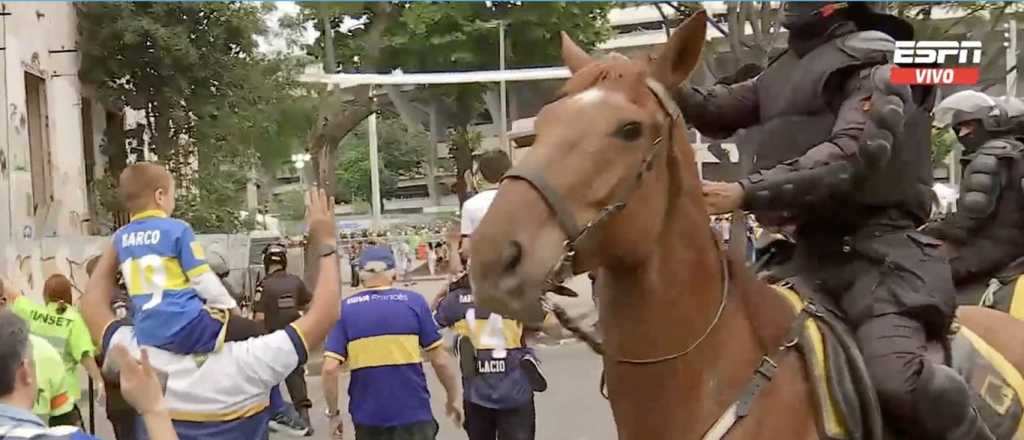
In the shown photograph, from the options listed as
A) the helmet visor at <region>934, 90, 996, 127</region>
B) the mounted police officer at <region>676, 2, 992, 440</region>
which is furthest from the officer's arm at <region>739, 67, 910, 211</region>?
the helmet visor at <region>934, 90, 996, 127</region>

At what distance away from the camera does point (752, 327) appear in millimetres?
3627

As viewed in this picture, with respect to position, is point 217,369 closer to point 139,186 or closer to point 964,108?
point 139,186

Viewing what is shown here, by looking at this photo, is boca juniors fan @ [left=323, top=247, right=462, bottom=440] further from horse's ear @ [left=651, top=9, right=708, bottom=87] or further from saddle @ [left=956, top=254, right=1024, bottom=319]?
horse's ear @ [left=651, top=9, right=708, bottom=87]

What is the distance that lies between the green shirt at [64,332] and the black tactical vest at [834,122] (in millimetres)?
6216

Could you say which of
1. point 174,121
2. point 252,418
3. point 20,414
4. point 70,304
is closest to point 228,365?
point 252,418

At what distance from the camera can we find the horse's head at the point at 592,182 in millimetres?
2773

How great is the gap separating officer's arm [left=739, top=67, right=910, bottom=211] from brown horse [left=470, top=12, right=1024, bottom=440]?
0.74 feet

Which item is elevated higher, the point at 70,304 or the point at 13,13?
the point at 13,13

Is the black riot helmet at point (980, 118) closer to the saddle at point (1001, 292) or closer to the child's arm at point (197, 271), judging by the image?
the saddle at point (1001, 292)

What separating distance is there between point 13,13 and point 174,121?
6336mm

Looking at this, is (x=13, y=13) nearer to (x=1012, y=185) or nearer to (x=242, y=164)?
(x=242, y=164)

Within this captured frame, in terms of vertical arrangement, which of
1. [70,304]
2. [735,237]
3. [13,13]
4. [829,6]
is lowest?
[70,304]

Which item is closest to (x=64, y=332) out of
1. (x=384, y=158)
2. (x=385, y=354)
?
(x=385, y=354)

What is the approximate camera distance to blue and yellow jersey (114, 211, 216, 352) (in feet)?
15.0
